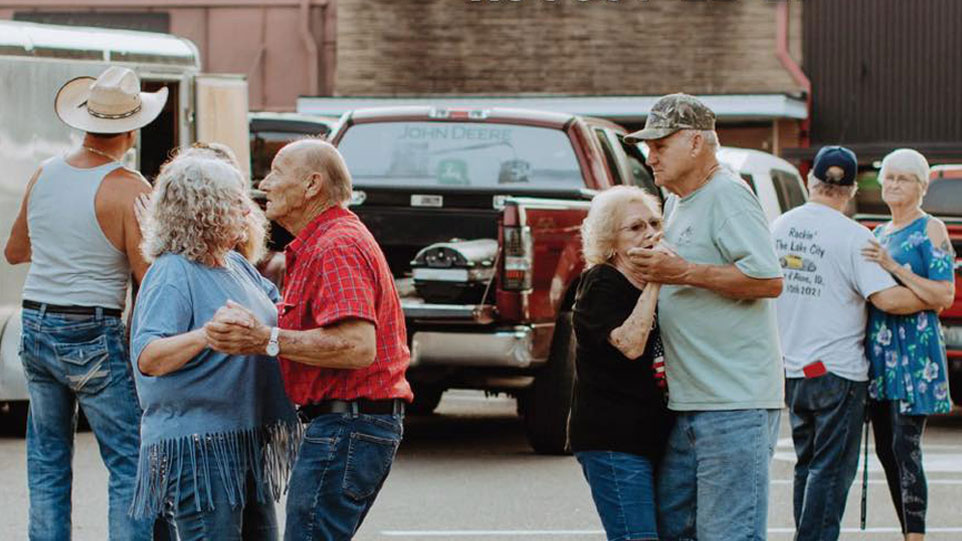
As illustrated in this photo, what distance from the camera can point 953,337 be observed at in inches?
466

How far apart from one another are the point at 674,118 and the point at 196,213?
4.70 ft

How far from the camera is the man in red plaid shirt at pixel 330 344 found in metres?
4.82

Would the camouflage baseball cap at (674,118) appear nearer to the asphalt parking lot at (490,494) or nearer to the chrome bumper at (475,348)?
the asphalt parking lot at (490,494)

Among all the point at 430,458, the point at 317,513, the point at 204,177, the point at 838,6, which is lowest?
the point at 430,458

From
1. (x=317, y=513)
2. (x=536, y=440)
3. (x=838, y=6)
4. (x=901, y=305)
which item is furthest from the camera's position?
(x=838, y=6)

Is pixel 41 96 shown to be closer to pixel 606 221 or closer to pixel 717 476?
pixel 606 221

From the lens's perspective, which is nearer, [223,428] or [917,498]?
[223,428]

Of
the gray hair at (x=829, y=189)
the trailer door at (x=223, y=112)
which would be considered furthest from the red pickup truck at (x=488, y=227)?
the gray hair at (x=829, y=189)

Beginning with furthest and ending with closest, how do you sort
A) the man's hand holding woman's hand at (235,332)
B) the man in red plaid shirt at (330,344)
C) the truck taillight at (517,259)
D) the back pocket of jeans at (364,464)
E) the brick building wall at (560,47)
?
the brick building wall at (560,47) → the truck taillight at (517,259) → the back pocket of jeans at (364,464) → the man in red plaid shirt at (330,344) → the man's hand holding woman's hand at (235,332)

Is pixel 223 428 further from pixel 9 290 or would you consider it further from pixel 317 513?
pixel 9 290

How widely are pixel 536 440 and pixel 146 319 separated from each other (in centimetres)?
608

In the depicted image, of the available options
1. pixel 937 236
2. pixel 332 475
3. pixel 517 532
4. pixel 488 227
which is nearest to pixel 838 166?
pixel 937 236

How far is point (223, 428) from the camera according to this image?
4.95 metres

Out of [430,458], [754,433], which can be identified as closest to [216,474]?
[754,433]
